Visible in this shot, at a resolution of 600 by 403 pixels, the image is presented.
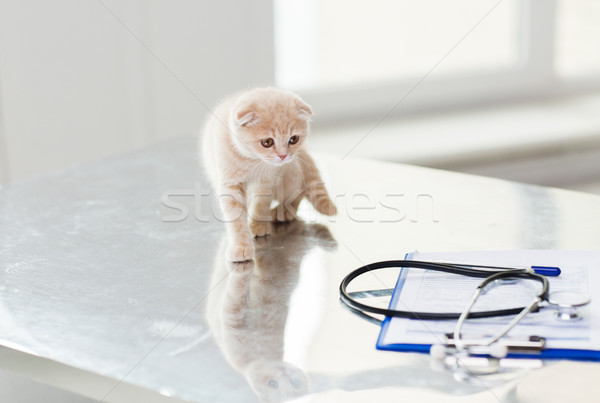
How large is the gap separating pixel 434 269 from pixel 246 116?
11.8 inches

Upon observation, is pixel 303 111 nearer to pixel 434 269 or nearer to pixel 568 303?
pixel 434 269

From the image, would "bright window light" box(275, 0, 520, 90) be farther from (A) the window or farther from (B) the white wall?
(B) the white wall

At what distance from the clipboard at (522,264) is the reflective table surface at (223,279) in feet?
0.04

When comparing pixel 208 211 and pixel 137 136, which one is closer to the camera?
pixel 208 211

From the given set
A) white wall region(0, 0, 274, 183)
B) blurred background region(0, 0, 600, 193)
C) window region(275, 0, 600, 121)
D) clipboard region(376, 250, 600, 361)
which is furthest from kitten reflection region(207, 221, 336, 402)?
window region(275, 0, 600, 121)

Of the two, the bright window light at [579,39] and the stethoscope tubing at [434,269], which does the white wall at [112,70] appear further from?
the stethoscope tubing at [434,269]

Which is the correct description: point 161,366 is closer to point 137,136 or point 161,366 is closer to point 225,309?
point 225,309

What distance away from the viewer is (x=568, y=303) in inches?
30.1

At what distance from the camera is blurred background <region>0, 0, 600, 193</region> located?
189 cm

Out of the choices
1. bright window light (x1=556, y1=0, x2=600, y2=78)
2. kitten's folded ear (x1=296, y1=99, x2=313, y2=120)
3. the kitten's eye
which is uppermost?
kitten's folded ear (x1=296, y1=99, x2=313, y2=120)

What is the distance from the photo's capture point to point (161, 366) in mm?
727

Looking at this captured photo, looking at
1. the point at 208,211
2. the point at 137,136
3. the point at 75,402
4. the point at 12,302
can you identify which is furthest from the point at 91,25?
the point at 75,402

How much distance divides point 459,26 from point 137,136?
1.13 meters

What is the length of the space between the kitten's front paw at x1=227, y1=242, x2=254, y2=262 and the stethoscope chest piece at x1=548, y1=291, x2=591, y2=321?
15.0 inches
